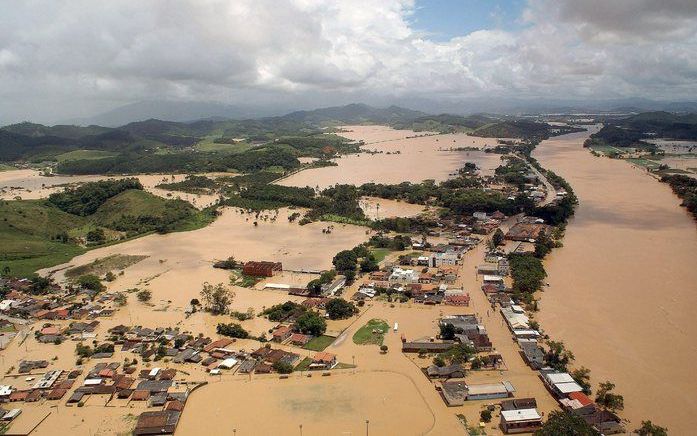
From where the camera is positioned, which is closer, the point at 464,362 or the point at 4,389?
the point at 4,389

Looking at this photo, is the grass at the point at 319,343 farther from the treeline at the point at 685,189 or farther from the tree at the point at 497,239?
the treeline at the point at 685,189

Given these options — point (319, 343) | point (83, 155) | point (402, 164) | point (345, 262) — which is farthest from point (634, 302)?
point (83, 155)

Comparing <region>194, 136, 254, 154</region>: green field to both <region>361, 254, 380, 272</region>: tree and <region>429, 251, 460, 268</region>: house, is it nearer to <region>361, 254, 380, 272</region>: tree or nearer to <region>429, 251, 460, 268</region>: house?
<region>361, 254, 380, 272</region>: tree

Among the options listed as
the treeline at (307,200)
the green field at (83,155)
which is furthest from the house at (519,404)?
the green field at (83,155)

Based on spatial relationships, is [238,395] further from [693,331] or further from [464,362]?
[693,331]

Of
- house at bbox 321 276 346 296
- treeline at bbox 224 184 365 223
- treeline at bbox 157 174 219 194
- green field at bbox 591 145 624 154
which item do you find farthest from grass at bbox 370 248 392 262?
green field at bbox 591 145 624 154

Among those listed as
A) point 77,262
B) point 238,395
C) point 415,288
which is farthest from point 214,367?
point 77,262

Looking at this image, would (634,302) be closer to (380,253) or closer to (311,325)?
(380,253)

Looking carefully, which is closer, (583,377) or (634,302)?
(583,377)
